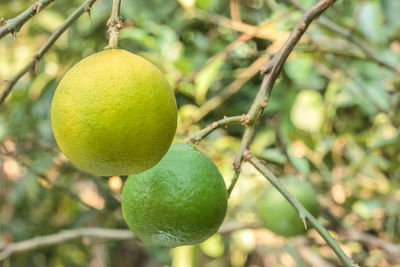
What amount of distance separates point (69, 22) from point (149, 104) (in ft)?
0.56

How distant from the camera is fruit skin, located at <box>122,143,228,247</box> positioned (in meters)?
0.74

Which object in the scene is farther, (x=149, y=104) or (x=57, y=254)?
(x=57, y=254)

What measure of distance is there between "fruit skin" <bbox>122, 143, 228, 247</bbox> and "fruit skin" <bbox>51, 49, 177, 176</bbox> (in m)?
0.10

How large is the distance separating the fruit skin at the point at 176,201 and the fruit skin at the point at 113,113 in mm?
101

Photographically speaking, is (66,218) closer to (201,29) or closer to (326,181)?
(201,29)

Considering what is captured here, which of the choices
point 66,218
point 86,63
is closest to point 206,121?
point 66,218

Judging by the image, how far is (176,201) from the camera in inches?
29.2

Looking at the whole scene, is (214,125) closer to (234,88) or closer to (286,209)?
(286,209)

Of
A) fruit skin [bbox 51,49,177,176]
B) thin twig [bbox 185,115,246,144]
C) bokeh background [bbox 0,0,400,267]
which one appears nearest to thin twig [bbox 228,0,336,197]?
thin twig [bbox 185,115,246,144]

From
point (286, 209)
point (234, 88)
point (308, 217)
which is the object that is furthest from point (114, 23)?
point (234, 88)

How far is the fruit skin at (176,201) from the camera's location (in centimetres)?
74

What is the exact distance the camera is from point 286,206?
4.20 ft

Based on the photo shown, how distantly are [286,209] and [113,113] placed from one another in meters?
0.79

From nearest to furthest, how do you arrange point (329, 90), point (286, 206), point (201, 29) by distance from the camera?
point (286, 206)
point (329, 90)
point (201, 29)
